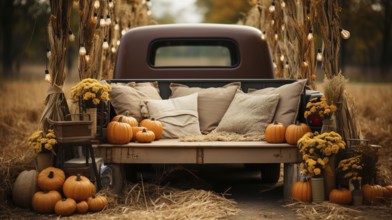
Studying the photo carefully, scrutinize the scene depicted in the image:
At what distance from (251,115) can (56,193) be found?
6.95ft

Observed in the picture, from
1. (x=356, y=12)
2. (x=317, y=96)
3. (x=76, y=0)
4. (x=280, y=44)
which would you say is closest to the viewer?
(x=317, y=96)

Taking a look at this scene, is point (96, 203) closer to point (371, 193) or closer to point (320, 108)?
point (320, 108)

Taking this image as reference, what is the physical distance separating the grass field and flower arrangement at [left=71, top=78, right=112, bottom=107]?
3.30 feet

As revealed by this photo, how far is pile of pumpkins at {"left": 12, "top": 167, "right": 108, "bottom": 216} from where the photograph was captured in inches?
171

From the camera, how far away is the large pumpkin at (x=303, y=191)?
464 centimetres

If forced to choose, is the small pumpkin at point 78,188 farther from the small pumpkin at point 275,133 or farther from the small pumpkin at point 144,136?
the small pumpkin at point 275,133

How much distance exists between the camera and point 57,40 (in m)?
5.38

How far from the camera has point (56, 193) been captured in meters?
4.41

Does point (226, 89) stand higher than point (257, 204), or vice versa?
point (226, 89)

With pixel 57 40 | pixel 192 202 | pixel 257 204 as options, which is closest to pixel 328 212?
pixel 257 204

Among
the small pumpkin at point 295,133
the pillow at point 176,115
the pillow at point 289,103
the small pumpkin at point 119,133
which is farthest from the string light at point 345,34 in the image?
the small pumpkin at point 119,133

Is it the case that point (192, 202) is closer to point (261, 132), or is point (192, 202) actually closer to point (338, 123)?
point (261, 132)

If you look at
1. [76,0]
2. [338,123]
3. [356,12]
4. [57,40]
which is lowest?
[338,123]

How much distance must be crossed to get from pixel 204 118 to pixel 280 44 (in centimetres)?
328
